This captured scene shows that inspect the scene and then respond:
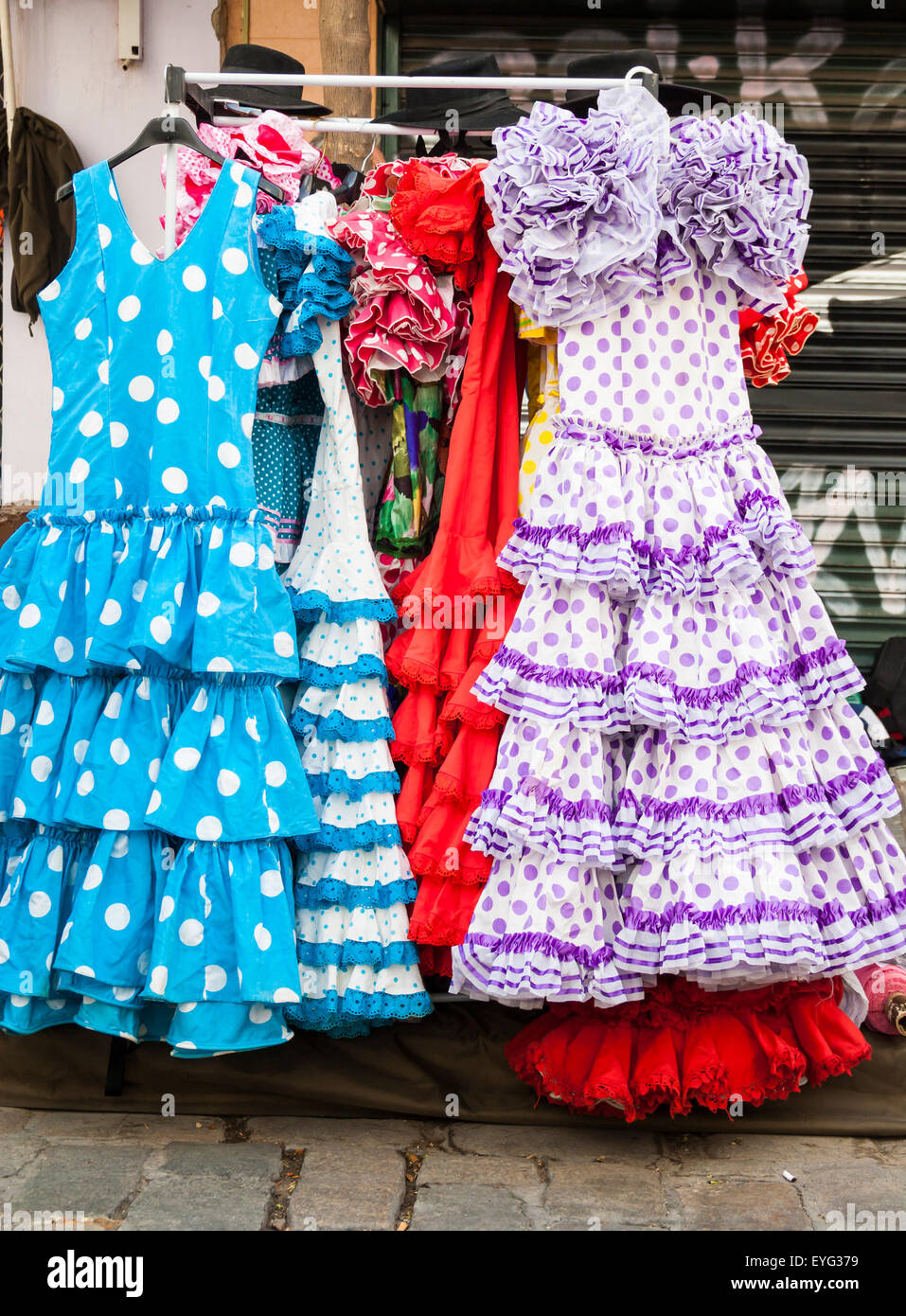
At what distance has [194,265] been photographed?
7.73 ft

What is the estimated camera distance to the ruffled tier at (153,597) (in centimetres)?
223

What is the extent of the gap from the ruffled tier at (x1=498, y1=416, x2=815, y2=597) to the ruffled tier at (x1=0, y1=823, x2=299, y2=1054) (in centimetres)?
86

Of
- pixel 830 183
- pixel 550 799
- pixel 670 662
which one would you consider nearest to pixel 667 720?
pixel 670 662

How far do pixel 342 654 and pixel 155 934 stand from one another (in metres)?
0.70

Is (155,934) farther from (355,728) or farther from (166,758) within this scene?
(355,728)

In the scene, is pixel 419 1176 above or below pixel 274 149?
below

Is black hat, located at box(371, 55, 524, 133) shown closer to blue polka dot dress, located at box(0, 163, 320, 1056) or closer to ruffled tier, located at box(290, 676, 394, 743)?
blue polka dot dress, located at box(0, 163, 320, 1056)

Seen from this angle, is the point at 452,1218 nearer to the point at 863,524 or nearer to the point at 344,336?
the point at 344,336

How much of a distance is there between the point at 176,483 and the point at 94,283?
50cm

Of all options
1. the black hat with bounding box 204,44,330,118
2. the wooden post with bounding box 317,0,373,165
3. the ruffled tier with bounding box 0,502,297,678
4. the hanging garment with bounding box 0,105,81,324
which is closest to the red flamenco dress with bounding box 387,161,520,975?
the ruffled tier with bounding box 0,502,297,678

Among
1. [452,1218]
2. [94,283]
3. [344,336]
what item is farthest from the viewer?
[344,336]

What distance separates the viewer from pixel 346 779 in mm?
2412

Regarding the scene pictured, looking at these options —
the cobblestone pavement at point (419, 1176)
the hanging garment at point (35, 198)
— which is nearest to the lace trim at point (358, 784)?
the cobblestone pavement at point (419, 1176)

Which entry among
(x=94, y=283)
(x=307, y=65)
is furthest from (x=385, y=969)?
(x=307, y=65)
